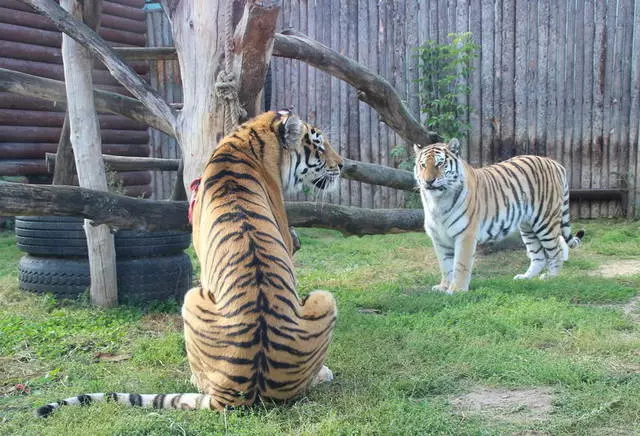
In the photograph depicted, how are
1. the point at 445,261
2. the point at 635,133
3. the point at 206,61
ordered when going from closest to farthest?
the point at 206,61 < the point at 445,261 < the point at 635,133

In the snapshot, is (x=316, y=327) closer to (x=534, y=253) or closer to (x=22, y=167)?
(x=534, y=253)

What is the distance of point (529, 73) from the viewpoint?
1109 cm

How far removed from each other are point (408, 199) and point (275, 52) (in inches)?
230

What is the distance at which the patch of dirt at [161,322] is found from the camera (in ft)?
17.3

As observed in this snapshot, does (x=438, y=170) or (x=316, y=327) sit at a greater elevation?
(x=438, y=170)

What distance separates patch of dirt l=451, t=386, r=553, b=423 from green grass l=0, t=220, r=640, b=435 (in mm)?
27

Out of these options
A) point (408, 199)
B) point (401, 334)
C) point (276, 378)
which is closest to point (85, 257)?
point (401, 334)

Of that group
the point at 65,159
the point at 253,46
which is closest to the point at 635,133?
the point at 253,46

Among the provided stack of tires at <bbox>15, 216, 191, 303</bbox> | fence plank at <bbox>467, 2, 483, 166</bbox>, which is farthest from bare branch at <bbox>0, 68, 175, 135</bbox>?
fence plank at <bbox>467, 2, 483, 166</bbox>

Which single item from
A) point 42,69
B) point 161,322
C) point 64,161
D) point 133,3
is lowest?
point 161,322

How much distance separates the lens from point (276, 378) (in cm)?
317

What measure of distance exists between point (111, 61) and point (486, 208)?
4.02 metres

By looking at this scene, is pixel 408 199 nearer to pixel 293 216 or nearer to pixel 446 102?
pixel 446 102

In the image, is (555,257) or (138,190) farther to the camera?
(138,190)
